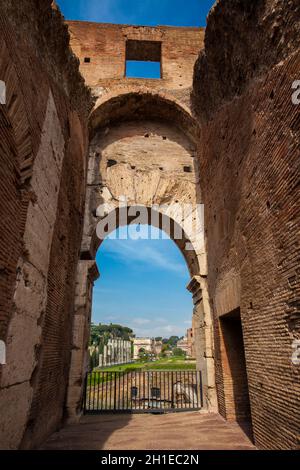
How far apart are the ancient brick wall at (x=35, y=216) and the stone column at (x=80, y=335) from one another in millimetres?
231

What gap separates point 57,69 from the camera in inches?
197

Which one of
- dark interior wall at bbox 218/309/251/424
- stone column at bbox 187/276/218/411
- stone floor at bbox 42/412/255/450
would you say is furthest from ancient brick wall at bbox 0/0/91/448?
dark interior wall at bbox 218/309/251/424

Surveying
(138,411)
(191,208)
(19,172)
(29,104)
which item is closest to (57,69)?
(29,104)

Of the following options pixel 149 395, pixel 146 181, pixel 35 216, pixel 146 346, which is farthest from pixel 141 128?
pixel 146 346

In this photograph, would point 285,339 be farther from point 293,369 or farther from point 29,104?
point 29,104

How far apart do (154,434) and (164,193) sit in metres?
5.05

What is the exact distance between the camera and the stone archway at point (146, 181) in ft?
21.6

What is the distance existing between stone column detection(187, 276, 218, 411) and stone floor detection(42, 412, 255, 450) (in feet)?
1.29

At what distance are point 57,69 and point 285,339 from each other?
514 centimetres

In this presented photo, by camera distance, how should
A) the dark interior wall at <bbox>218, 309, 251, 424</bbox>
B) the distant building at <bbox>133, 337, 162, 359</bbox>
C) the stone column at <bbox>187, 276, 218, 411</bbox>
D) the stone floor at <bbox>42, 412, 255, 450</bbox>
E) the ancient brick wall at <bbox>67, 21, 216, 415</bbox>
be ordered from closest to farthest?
the stone floor at <bbox>42, 412, 255, 450</bbox> < the dark interior wall at <bbox>218, 309, 251, 424</bbox> < the stone column at <bbox>187, 276, 218, 411</bbox> < the ancient brick wall at <bbox>67, 21, 216, 415</bbox> < the distant building at <bbox>133, 337, 162, 359</bbox>

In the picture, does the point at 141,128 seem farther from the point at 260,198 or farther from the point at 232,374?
the point at 232,374

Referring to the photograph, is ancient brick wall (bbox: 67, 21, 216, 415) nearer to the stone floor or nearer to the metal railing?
the metal railing

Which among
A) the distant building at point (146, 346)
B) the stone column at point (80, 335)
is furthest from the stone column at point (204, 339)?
the distant building at point (146, 346)

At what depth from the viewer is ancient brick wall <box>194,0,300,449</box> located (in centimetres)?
318
